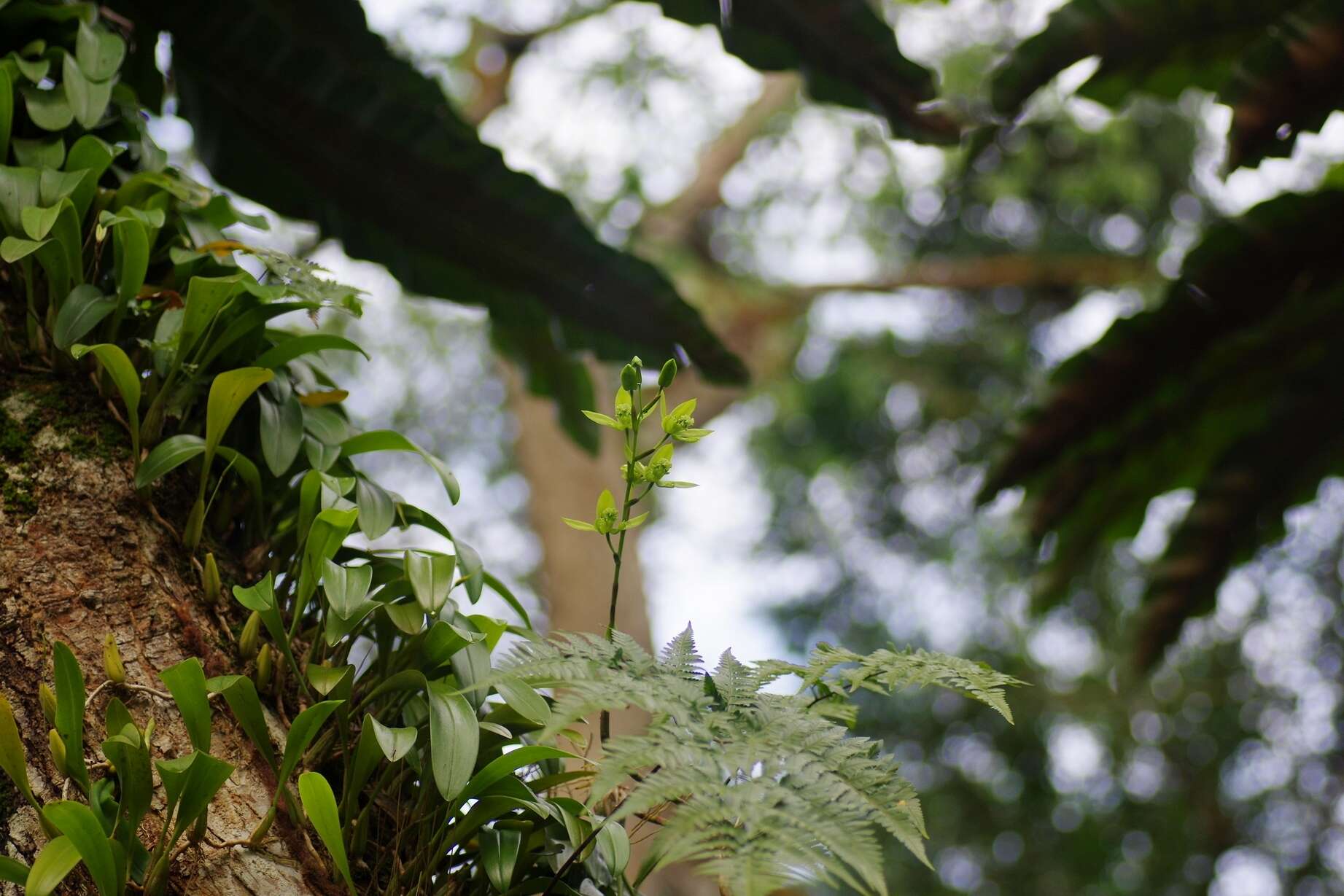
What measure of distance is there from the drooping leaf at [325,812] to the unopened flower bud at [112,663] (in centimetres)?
14

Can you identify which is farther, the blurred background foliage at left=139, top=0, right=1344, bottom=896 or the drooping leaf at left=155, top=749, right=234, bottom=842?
the blurred background foliage at left=139, top=0, right=1344, bottom=896

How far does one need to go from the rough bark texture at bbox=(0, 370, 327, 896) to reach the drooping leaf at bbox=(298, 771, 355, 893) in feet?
0.12

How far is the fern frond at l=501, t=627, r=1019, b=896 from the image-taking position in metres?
0.40

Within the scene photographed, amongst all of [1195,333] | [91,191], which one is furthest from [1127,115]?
[91,191]

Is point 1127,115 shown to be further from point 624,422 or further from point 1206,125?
point 624,422

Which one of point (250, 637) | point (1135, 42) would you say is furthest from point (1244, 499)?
point (250, 637)

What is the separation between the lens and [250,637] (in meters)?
0.61

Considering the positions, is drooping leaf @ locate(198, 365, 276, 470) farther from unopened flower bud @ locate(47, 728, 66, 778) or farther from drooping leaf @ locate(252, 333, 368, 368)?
unopened flower bud @ locate(47, 728, 66, 778)

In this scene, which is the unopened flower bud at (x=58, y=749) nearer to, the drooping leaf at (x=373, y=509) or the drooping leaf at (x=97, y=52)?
the drooping leaf at (x=373, y=509)

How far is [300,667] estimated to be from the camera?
2.08 ft

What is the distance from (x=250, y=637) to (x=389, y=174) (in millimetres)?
737

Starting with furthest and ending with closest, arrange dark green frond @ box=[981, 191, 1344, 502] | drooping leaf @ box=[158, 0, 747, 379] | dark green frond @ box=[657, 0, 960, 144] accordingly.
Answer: dark green frond @ box=[981, 191, 1344, 502] → dark green frond @ box=[657, 0, 960, 144] → drooping leaf @ box=[158, 0, 747, 379]

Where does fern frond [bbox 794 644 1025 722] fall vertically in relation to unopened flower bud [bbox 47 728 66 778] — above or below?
above

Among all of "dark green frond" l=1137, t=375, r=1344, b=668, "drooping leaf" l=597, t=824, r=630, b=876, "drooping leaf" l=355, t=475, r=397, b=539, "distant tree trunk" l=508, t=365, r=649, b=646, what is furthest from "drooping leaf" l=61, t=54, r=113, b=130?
"distant tree trunk" l=508, t=365, r=649, b=646
